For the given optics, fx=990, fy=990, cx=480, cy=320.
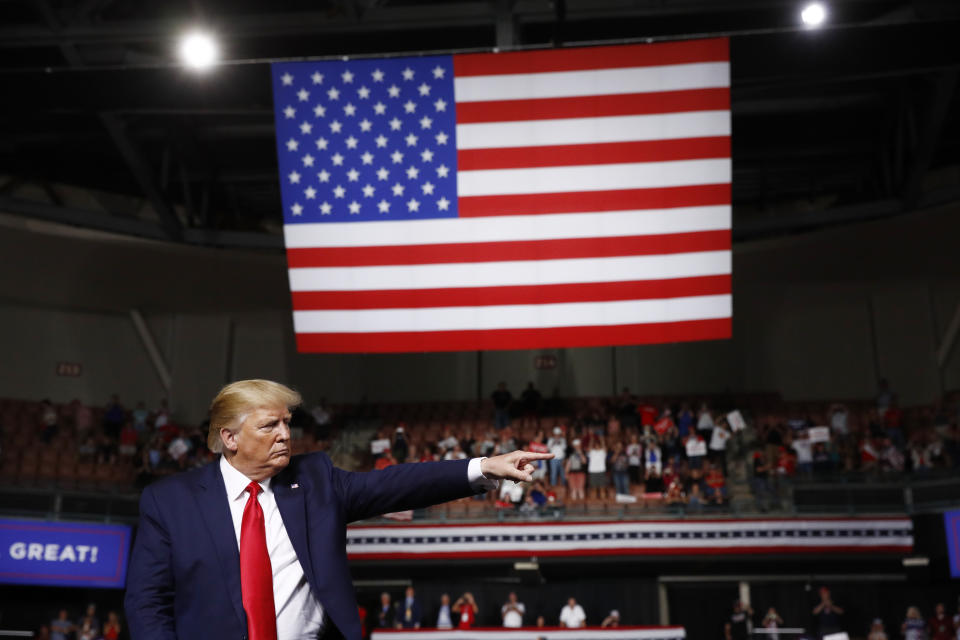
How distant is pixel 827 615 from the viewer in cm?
1666

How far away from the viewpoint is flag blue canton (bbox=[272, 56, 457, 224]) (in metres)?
13.7

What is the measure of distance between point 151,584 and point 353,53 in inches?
568

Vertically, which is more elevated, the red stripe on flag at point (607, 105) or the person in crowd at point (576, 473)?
the red stripe on flag at point (607, 105)

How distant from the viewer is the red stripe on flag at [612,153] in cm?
1327

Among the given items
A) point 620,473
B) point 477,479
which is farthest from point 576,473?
point 477,479

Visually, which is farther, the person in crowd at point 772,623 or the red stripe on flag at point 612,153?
the person in crowd at point 772,623

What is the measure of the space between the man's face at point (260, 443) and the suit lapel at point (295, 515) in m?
0.06

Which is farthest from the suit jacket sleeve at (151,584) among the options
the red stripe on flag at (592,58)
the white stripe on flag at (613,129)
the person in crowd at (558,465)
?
the person in crowd at (558,465)

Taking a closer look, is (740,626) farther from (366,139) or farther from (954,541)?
(366,139)

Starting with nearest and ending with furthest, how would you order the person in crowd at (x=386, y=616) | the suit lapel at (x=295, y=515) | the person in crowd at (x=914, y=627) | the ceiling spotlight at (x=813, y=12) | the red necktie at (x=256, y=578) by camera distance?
the red necktie at (x=256, y=578)
the suit lapel at (x=295, y=515)
the ceiling spotlight at (x=813, y=12)
the person in crowd at (x=914, y=627)
the person in crowd at (x=386, y=616)

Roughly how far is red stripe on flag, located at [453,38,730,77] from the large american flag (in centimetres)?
2

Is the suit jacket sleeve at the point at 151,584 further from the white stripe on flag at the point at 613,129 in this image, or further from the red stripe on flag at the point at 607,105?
the red stripe on flag at the point at 607,105

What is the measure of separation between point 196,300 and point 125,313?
70.7 inches

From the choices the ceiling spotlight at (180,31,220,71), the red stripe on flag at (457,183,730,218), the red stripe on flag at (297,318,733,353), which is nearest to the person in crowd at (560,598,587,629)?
the red stripe on flag at (297,318,733,353)
